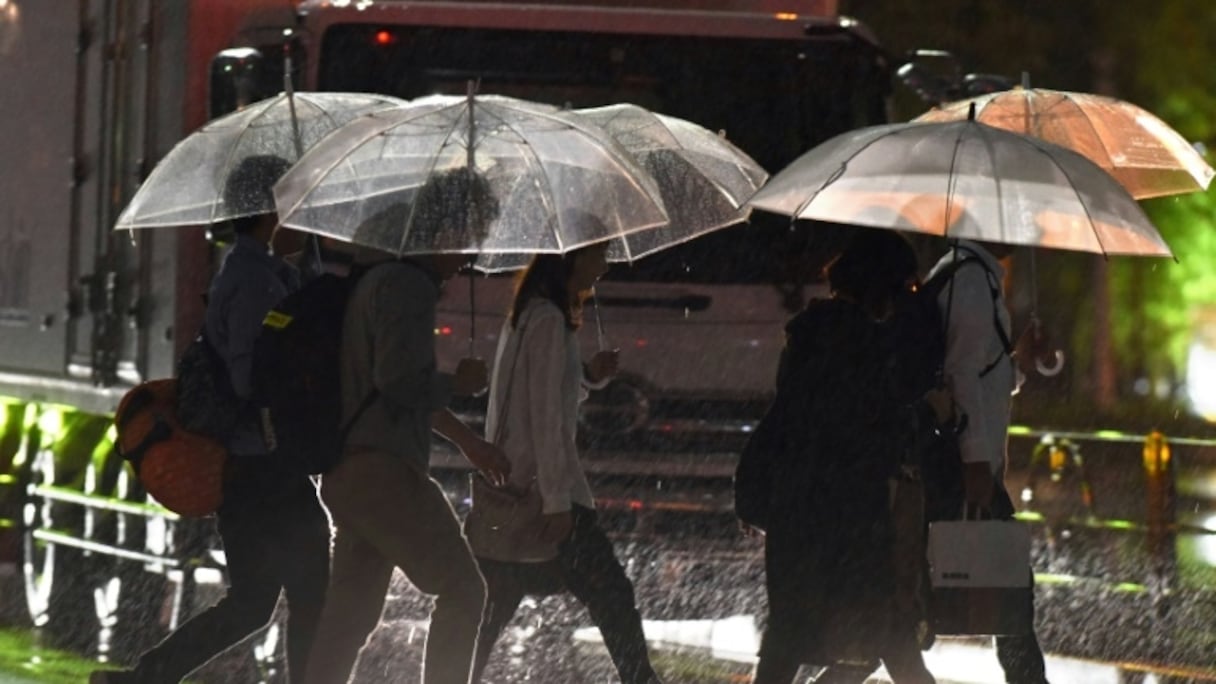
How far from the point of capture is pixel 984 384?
7844mm

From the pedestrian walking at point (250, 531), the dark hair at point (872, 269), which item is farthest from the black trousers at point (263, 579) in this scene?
the dark hair at point (872, 269)

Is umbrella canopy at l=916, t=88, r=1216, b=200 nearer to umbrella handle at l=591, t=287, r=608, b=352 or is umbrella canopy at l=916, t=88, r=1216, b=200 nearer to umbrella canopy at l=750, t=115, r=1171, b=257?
umbrella canopy at l=750, t=115, r=1171, b=257

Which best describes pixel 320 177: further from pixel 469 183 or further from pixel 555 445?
pixel 555 445

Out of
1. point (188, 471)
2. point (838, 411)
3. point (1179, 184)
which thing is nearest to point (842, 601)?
point (838, 411)

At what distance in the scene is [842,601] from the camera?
6961mm

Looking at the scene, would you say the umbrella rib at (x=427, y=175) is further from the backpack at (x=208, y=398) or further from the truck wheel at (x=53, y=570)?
the truck wheel at (x=53, y=570)

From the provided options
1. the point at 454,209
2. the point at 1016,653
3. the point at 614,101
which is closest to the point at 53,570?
the point at 614,101

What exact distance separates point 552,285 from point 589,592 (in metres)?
1.03

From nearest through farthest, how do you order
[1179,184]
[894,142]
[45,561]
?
[894,142], [1179,184], [45,561]

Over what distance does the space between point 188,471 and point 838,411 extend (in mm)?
2012

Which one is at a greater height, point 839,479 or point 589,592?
point 839,479

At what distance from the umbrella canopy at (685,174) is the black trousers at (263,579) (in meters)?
1.80

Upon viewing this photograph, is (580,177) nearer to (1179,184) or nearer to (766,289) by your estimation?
(1179,184)

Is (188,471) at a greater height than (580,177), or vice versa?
(580,177)
